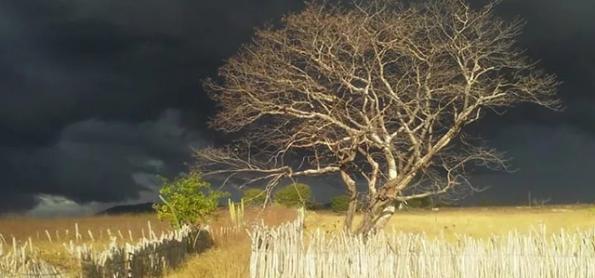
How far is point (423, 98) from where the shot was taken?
20.5 m

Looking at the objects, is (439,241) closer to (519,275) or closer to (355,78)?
(519,275)

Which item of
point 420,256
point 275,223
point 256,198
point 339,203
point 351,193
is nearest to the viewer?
point 420,256

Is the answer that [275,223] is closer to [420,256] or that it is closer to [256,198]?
[256,198]

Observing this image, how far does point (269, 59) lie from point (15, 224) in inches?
778

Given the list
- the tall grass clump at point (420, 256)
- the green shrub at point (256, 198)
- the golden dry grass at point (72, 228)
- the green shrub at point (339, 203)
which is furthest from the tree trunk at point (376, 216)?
the green shrub at point (339, 203)

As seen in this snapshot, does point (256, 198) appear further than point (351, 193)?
Yes

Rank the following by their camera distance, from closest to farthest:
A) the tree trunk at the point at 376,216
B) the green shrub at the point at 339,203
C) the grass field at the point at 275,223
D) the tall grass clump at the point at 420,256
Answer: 1. the tall grass clump at the point at 420,256
2. the tree trunk at the point at 376,216
3. the grass field at the point at 275,223
4. the green shrub at the point at 339,203

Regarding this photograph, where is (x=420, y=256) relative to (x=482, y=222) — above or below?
above

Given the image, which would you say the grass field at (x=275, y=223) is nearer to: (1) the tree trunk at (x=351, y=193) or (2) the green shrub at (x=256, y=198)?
(2) the green shrub at (x=256, y=198)

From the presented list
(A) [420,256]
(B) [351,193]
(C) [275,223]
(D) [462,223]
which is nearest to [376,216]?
(B) [351,193]

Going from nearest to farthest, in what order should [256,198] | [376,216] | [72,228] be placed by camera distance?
[376,216] < [256,198] < [72,228]

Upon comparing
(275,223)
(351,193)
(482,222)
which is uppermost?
(351,193)

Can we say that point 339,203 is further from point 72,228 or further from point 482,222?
point 72,228

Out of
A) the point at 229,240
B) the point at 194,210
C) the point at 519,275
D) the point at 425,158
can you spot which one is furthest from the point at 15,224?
Answer: the point at 519,275
